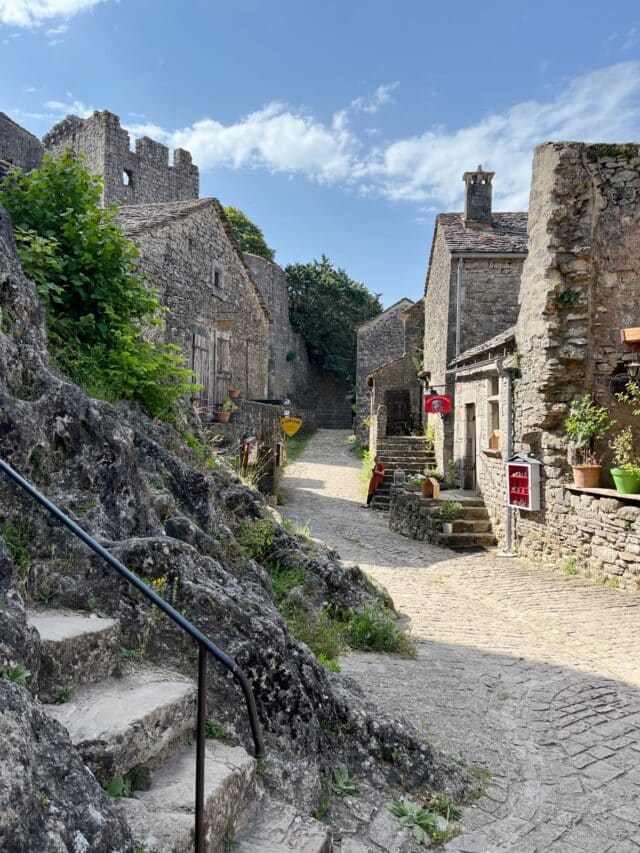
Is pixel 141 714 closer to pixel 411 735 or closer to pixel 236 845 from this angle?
pixel 236 845

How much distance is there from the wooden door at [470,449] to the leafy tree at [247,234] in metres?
24.3

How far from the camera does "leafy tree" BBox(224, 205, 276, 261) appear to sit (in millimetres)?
35531

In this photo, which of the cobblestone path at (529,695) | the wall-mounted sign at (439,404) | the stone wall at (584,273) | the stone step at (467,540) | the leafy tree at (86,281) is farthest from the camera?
the wall-mounted sign at (439,404)

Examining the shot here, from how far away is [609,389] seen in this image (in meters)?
9.30

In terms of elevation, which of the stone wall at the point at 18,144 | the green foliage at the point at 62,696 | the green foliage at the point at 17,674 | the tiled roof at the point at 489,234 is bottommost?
the green foliage at the point at 62,696

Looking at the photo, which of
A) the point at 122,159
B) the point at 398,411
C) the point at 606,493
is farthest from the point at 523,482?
the point at 122,159

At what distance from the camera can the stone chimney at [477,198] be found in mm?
16500

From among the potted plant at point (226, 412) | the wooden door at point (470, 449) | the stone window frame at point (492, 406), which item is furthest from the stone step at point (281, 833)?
the wooden door at point (470, 449)

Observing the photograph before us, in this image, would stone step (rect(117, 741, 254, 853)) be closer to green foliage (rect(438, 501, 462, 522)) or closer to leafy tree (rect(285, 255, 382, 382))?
green foliage (rect(438, 501, 462, 522))

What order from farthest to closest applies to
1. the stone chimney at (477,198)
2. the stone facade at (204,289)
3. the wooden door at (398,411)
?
the wooden door at (398,411), the stone chimney at (477,198), the stone facade at (204,289)

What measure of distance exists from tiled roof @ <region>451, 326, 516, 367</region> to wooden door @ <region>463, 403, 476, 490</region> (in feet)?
4.05

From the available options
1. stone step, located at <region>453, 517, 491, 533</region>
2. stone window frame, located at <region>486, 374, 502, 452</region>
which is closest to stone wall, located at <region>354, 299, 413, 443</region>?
stone window frame, located at <region>486, 374, 502, 452</region>

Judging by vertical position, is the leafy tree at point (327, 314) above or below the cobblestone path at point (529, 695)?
above

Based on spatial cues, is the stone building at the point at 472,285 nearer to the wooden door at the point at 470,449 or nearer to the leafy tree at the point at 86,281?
the wooden door at the point at 470,449
